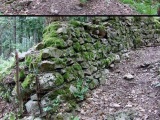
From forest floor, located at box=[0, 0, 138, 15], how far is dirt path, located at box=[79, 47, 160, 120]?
216 cm

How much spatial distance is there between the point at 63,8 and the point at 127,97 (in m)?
2.75

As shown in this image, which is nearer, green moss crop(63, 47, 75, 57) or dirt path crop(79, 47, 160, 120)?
dirt path crop(79, 47, 160, 120)

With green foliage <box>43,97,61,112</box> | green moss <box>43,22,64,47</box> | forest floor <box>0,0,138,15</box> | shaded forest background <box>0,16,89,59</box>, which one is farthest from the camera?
shaded forest background <box>0,16,89,59</box>

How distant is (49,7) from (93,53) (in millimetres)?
2571

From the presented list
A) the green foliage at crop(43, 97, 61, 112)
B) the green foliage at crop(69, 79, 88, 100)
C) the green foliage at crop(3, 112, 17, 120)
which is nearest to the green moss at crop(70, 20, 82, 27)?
the green foliage at crop(69, 79, 88, 100)

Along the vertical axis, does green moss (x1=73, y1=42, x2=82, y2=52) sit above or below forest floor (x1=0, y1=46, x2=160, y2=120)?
above

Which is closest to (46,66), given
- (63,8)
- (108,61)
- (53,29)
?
(53,29)

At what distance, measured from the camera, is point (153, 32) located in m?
10.9

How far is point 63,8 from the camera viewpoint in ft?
15.2

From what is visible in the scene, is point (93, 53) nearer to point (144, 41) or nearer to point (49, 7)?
point (49, 7)

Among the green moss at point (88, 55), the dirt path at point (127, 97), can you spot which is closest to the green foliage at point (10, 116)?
the dirt path at point (127, 97)

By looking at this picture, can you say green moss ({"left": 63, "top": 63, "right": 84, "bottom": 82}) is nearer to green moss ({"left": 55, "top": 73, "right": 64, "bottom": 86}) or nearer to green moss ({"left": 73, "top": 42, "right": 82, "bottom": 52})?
green moss ({"left": 55, "top": 73, "right": 64, "bottom": 86})

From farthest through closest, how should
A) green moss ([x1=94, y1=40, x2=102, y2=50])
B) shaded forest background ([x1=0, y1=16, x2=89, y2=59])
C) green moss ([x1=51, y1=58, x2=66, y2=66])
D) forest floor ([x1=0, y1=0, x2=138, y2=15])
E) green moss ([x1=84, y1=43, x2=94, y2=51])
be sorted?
shaded forest background ([x1=0, y1=16, x2=89, y2=59]) → green moss ([x1=94, y1=40, x2=102, y2=50]) → green moss ([x1=84, y1=43, x2=94, y2=51]) → green moss ([x1=51, y1=58, x2=66, y2=66]) → forest floor ([x1=0, y1=0, x2=138, y2=15])

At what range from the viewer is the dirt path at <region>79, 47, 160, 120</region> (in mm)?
5500
